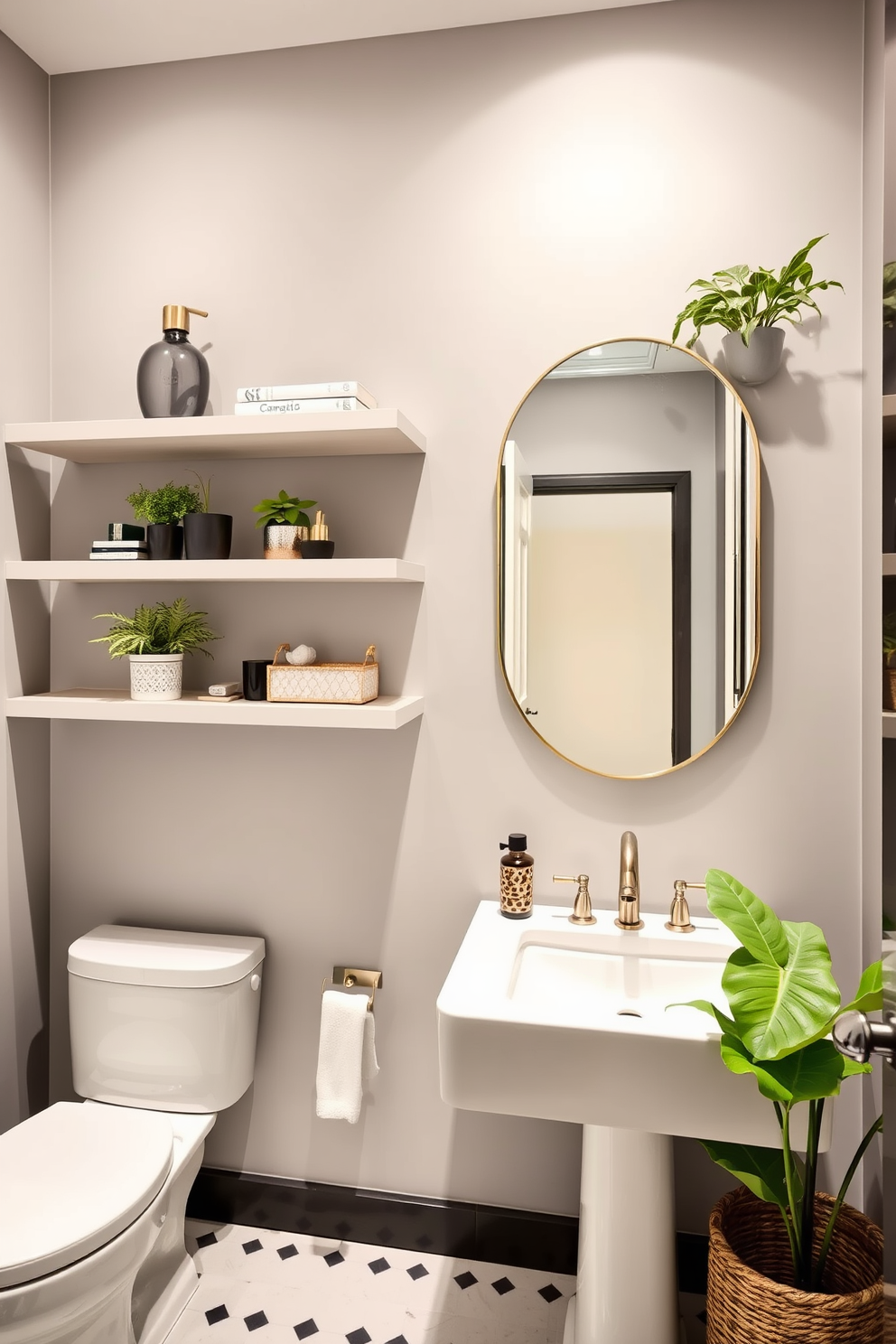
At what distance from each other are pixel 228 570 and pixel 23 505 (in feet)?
1.92

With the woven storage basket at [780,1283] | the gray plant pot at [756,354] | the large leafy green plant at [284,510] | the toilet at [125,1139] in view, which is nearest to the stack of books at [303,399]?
the large leafy green plant at [284,510]

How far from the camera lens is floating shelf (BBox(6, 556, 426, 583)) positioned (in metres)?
1.57

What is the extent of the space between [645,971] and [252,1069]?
2.88ft

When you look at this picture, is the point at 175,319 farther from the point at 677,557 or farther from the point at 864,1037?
the point at 864,1037

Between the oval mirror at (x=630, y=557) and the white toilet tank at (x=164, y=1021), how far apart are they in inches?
32.8

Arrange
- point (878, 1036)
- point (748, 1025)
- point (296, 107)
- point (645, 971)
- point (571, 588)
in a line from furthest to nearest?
1. point (296, 107)
2. point (571, 588)
3. point (645, 971)
4. point (748, 1025)
5. point (878, 1036)

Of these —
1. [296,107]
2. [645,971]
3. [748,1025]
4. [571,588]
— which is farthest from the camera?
[296,107]

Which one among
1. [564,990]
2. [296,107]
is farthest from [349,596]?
[296,107]

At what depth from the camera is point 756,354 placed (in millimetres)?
1546

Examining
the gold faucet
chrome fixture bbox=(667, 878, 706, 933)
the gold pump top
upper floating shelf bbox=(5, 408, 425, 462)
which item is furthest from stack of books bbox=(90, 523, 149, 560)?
chrome fixture bbox=(667, 878, 706, 933)

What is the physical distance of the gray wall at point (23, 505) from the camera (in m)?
1.78

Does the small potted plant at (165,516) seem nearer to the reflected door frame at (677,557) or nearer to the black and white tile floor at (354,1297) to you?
the reflected door frame at (677,557)

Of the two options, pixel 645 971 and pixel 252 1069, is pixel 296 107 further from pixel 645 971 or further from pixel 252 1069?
pixel 252 1069

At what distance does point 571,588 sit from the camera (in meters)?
1.66
